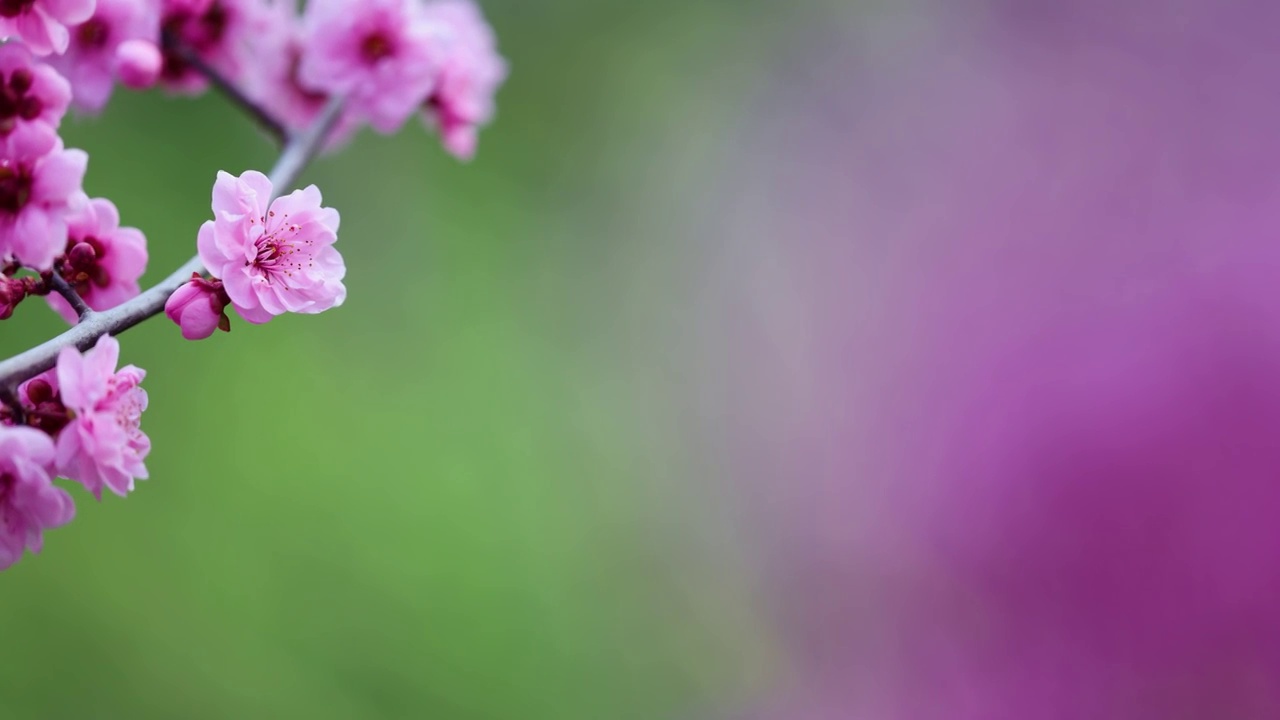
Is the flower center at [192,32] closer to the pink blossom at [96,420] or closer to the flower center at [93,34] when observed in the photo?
the flower center at [93,34]

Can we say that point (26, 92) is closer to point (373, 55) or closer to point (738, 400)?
point (373, 55)

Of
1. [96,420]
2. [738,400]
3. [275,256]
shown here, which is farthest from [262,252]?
[738,400]

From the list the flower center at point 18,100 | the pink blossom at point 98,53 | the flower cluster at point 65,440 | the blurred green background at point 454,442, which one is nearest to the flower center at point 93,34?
the pink blossom at point 98,53

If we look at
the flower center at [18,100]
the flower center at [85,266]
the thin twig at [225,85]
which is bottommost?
the flower center at [85,266]

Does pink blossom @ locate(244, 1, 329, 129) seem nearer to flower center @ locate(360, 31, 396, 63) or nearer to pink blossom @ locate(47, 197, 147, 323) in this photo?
flower center @ locate(360, 31, 396, 63)

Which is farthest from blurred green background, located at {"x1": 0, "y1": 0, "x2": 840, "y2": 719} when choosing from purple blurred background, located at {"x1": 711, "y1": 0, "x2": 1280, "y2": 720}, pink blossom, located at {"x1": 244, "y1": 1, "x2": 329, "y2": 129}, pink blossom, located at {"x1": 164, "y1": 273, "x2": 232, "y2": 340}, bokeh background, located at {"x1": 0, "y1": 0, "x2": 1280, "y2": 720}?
pink blossom, located at {"x1": 164, "y1": 273, "x2": 232, "y2": 340}
